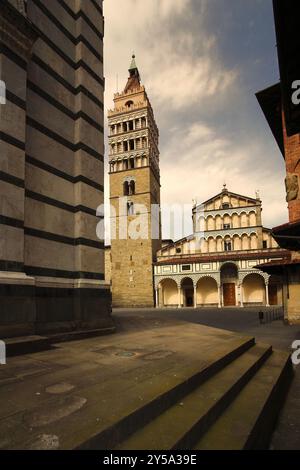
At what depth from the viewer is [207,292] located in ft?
145

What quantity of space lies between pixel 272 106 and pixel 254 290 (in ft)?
100

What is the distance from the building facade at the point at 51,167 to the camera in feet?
24.0

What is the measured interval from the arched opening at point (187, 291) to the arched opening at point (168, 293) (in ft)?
4.04

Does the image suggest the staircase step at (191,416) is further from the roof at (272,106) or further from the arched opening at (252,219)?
the arched opening at (252,219)

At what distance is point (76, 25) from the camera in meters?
10.9

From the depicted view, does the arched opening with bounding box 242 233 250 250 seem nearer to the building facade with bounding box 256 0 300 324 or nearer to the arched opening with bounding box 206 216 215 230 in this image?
the arched opening with bounding box 206 216 215 230

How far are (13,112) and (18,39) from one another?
6.33 feet

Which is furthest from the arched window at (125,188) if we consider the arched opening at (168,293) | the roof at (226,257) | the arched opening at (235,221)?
the arched opening at (235,221)

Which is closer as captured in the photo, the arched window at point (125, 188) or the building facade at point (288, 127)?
the building facade at point (288, 127)

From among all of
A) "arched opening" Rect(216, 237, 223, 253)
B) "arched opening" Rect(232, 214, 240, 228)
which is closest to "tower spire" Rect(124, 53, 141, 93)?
"arched opening" Rect(232, 214, 240, 228)

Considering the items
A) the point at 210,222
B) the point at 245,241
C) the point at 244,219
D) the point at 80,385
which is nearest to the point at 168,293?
the point at 210,222

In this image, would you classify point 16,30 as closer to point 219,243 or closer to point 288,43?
point 288,43
